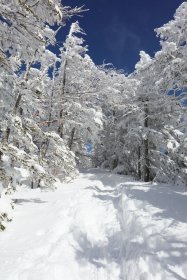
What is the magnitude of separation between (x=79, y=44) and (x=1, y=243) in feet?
72.1

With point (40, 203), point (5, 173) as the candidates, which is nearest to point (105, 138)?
point (40, 203)

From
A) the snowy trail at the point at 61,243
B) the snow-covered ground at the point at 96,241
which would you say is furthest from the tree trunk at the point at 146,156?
the snowy trail at the point at 61,243

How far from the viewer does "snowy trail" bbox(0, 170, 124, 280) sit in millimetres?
6453

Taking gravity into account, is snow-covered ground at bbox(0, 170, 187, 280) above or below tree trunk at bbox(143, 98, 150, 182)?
below

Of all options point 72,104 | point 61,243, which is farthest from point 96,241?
point 72,104

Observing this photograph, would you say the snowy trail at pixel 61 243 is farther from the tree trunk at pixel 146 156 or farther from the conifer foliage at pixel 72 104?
the tree trunk at pixel 146 156

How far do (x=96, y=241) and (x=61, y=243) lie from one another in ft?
3.96

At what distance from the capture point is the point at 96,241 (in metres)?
8.76

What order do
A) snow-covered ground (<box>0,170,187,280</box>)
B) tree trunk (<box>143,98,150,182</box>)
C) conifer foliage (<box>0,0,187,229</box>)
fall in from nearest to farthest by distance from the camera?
snow-covered ground (<box>0,170,187,280</box>) → conifer foliage (<box>0,0,187,229</box>) → tree trunk (<box>143,98,150,182</box>)

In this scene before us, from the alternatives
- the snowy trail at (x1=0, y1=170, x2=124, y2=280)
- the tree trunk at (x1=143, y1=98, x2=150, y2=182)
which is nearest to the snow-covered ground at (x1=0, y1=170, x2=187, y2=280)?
the snowy trail at (x1=0, y1=170, x2=124, y2=280)

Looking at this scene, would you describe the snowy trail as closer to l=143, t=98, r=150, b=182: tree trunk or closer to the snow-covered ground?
the snow-covered ground

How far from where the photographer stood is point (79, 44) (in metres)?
26.5

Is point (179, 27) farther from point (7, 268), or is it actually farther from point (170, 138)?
point (7, 268)

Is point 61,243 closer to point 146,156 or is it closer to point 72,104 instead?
point 72,104
